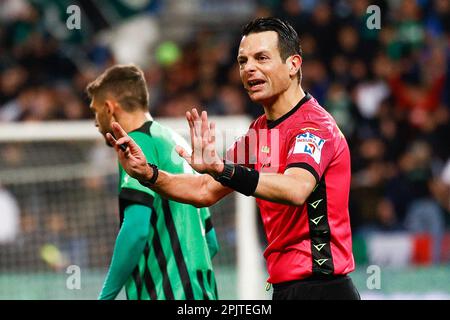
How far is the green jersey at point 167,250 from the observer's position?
5.30 metres

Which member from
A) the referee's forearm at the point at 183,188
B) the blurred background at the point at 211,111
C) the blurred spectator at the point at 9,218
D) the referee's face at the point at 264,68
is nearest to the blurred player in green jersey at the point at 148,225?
the referee's forearm at the point at 183,188

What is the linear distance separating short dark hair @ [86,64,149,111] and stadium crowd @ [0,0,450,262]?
586 cm

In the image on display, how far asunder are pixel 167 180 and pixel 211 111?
25.3 ft

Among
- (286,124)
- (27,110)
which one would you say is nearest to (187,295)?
(286,124)

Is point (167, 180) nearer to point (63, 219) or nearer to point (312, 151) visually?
point (312, 151)

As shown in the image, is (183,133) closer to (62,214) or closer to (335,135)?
(62,214)

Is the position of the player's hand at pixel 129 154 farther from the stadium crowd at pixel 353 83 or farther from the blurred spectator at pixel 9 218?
the stadium crowd at pixel 353 83

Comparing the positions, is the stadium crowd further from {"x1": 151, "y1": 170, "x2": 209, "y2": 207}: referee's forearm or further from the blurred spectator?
{"x1": 151, "y1": 170, "x2": 209, "y2": 207}: referee's forearm

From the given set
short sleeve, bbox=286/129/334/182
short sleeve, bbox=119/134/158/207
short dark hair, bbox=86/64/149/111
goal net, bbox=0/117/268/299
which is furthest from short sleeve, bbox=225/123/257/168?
goal net, bbox=0/117/268/299

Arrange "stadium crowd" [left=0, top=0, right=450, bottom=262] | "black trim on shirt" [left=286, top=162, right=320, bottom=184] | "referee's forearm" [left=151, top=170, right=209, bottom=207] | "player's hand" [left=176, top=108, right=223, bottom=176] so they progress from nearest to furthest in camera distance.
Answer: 1. "player's hand" [left=176, top=108, right=223, bottom=176]
2. "black trim on shirt" [left=286, top=162, right=320, bottom=184]
3. "referee's forearm" [left=151, top=170, right=209, bottom=207]
4. "stadium crowd" [left=0, top=0, right=450, bottom=262]

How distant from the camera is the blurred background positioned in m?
9.06

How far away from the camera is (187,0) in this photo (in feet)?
49.4

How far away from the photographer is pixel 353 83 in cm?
1221

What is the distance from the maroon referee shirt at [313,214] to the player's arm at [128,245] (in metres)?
0.79
